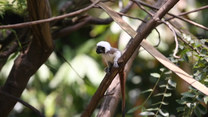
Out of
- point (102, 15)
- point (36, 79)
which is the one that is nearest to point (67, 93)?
point (36, 79)

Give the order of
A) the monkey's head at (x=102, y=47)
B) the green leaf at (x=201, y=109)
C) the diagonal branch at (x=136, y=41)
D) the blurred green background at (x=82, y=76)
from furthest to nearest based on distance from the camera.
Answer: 1. the blurred green background at (x=82, y=76)
2. the monkey's head at (x=102, y=47)
3. the green leaf at (x=201, y=109)
4. the diagonal branch at (x=136, y=41)

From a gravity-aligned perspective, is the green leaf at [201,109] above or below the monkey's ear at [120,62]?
below

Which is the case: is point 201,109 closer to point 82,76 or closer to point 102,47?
point 102,47

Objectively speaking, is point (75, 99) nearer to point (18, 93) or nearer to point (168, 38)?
point (168, 38)

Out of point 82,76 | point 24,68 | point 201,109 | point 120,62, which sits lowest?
point 82,76

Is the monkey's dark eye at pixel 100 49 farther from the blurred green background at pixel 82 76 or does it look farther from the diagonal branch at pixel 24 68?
the blurred green background at pixel 82 76

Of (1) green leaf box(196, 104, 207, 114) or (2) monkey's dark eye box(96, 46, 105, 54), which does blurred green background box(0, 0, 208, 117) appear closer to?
(2) monkey's dark eye box(96, 46, 105, 54)

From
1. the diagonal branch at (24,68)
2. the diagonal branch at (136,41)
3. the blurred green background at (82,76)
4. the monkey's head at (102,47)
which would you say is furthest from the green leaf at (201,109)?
the blurred green background at (82,76)

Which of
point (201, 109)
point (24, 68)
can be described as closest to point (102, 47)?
point (24, 68)

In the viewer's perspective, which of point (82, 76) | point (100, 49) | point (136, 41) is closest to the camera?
point (136, 41)

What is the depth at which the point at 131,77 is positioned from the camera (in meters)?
5.29

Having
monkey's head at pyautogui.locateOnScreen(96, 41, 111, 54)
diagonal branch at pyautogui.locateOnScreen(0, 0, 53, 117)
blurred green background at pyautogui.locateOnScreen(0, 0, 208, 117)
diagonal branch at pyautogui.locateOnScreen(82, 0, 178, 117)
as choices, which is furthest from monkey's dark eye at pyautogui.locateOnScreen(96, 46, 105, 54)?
blurred green background at pyautogui.locateOnScreen(0, 0, 208, 117)

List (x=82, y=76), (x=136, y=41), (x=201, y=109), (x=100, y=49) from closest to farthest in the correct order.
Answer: (x=136, y=41)
(x=201, y=109)
(x=100, y=49)
(x=82, y=76)

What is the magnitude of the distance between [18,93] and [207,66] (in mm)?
876
